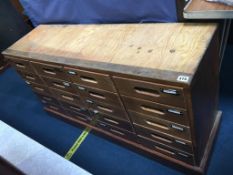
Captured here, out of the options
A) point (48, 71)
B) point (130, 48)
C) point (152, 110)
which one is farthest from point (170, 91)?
point (48, 71)

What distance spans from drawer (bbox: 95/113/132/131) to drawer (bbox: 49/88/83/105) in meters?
0.15

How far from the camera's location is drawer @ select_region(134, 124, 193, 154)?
1.11 m

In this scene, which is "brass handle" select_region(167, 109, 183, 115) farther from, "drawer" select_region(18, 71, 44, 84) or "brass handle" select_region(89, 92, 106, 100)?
"drawer" select_region(18, 71, 44, 84)

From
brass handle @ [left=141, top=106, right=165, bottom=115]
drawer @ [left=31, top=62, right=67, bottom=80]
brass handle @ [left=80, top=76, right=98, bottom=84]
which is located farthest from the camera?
drawer @ [left=31, top=62, right=67, bottom=80]

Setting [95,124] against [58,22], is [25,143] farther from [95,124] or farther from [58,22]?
[58,22]

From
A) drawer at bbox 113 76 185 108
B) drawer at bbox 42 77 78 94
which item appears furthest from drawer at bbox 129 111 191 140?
drawer at bbox 42 77 78 94

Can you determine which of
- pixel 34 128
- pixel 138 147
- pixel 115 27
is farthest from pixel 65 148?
pixel 115 27

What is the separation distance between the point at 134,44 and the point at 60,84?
57 centimetres

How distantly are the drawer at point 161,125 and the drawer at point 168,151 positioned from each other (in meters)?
0.15

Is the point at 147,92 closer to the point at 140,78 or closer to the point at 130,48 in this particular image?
the point at 140,78

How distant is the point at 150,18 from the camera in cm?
118

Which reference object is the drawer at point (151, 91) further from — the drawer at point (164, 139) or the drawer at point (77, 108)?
the drawer at point (77, 108)

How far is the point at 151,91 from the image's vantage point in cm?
96

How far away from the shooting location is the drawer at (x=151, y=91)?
34.4 inches
